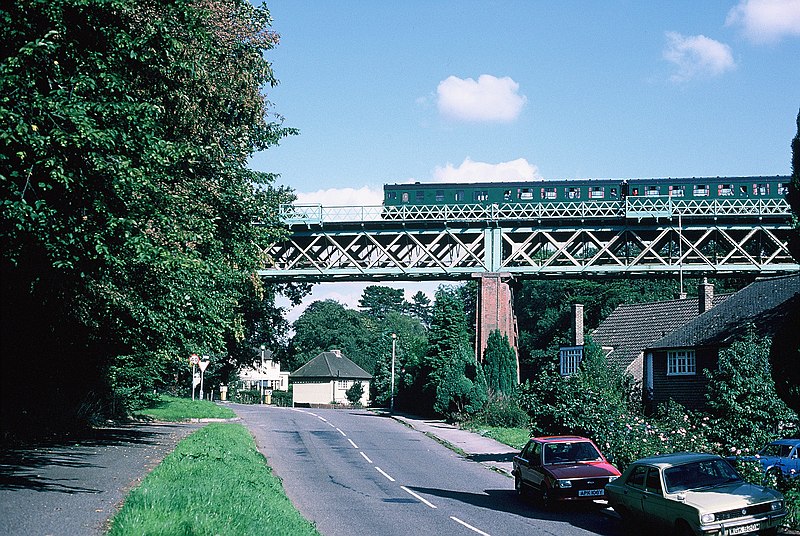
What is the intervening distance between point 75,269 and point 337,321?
13689cm

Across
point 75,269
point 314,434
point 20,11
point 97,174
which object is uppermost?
point 20,11

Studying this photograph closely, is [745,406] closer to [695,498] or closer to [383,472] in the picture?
[695,498]

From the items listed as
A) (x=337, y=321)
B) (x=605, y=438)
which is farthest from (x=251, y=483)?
(x=337, y=321)

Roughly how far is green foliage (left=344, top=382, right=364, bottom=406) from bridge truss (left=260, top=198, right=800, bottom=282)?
3934 cm

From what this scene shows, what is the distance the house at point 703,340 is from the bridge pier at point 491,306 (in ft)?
48.7

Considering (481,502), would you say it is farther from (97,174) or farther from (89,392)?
(89,392)

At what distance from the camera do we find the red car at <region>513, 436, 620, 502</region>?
1859 cm

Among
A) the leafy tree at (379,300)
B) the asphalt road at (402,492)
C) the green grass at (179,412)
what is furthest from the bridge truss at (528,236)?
the leafy tree at (379,300)

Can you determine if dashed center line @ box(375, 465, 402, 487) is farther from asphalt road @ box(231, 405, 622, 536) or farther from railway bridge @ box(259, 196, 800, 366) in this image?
railway bridge @ box(259, 196, 800, 366)

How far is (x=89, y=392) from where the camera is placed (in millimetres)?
31969

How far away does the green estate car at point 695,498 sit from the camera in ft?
43.5

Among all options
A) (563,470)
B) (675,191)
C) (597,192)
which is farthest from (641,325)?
(563,470)

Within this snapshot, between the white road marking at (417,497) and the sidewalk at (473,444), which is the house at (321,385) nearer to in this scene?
the sidewalk at (473,444)

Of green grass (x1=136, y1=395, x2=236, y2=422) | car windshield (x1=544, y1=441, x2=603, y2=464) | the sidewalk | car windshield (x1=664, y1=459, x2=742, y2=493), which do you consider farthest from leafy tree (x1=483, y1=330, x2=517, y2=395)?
car windshield (x1=664, y1=459, x2=742, y2=493)
